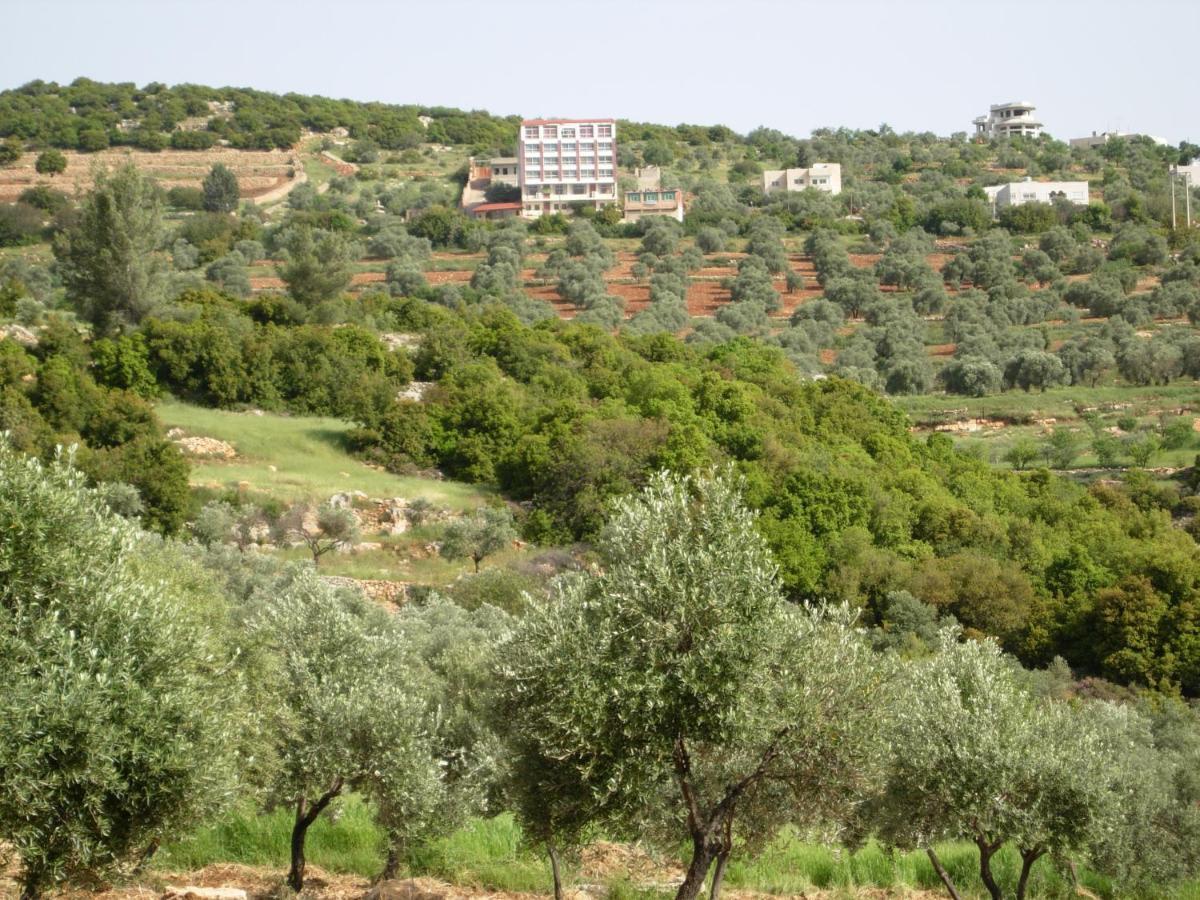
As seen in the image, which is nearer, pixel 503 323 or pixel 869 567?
pixel 869 567

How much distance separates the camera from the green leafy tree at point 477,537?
34656mm

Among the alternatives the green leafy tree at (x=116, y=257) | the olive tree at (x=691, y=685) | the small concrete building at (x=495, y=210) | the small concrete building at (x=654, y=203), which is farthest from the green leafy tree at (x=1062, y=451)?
the small concrete building at (x=495, y=210)

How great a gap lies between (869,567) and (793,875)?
21.4 m

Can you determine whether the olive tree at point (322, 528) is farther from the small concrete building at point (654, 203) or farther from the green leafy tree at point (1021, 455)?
the small concrete building at point (654, 203)

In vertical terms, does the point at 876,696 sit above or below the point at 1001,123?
below

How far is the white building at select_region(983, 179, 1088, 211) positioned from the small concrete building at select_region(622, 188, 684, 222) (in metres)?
25.9

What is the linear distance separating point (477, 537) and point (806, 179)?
283 ft

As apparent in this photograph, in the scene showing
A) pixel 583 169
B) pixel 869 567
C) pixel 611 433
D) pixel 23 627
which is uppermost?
pixel 583 169

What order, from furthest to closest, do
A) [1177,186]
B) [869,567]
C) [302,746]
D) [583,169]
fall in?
1. [1177,186]
2. [583,169]
3. [869,567]
4. [302,746]

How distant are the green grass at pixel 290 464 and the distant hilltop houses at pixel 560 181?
61209mm

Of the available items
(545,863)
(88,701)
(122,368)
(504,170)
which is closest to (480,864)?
(545,863)

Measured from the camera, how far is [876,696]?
37.2ft

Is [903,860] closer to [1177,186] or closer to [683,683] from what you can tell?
[683,683]

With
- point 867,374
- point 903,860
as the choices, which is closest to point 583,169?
point 867,374
